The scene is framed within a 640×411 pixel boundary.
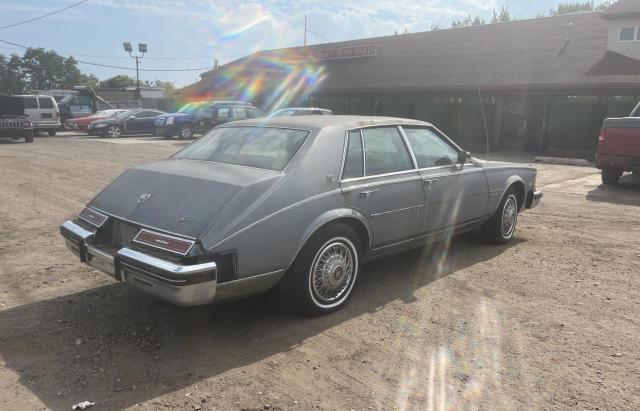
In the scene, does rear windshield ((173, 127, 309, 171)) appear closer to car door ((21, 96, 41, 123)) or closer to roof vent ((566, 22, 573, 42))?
car door ((21, 96, 41, 123))

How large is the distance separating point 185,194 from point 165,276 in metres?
0.68

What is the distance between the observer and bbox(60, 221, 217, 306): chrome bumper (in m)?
2.99

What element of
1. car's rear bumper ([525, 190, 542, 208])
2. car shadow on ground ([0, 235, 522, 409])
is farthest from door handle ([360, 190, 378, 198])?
car's rear bumper ([525, 190, 542, 208])

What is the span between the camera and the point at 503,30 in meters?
25.7

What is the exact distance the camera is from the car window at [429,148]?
475 cm

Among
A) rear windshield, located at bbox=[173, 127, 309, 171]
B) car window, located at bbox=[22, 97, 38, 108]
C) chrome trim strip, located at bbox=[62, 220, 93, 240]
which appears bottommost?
chrome trim strip, located at bbox=[62, 220, 93, 240]

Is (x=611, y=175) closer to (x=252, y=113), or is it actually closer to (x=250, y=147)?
(x=250, y=147)

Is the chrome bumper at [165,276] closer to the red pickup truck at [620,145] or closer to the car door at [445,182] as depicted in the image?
the car door at [445,182]

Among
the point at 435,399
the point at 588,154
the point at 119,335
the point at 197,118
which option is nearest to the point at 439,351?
the point at 435,399

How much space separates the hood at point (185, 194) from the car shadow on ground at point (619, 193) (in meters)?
7.71

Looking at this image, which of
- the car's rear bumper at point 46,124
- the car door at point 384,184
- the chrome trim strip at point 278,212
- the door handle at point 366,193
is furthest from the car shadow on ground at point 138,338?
Result: the car's rear bumper at point 46,124

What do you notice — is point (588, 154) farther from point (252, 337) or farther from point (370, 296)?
point (252, 337)

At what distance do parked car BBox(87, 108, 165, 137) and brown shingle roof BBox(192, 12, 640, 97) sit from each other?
9086mm

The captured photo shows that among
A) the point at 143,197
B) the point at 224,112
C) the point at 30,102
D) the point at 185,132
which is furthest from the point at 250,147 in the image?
the point at 30,102
